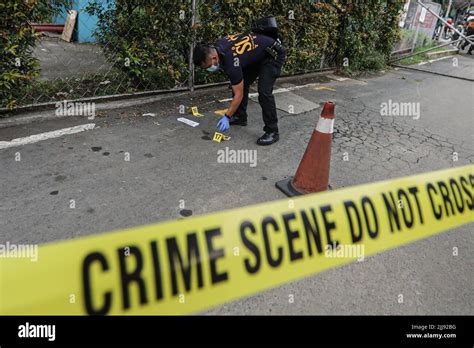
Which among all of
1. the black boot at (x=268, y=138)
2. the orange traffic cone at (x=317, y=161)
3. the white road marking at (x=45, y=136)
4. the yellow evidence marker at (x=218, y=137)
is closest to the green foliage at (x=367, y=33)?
the black boot at (x=268, y=138)

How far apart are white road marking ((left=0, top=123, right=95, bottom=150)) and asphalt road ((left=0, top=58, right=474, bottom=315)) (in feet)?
0.31

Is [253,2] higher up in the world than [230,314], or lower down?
higher up

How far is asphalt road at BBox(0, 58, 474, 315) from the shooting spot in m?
2.21

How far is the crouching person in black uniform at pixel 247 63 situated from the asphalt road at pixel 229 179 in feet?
1.09

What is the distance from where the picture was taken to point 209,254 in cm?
136

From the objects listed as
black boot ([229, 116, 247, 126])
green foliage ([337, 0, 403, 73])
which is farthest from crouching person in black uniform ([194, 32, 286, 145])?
green foliage ([337, 0, 403, 73])

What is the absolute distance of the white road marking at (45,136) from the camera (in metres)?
3.39

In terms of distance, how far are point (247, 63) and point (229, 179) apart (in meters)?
1.41

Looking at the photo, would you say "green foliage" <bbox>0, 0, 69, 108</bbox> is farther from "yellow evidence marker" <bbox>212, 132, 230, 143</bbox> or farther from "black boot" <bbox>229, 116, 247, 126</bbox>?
"black boot" <bbox>229, 116, 247, 126</bbox>

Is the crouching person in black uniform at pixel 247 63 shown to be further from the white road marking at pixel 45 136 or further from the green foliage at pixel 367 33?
the green foliage at pixel 367 33
